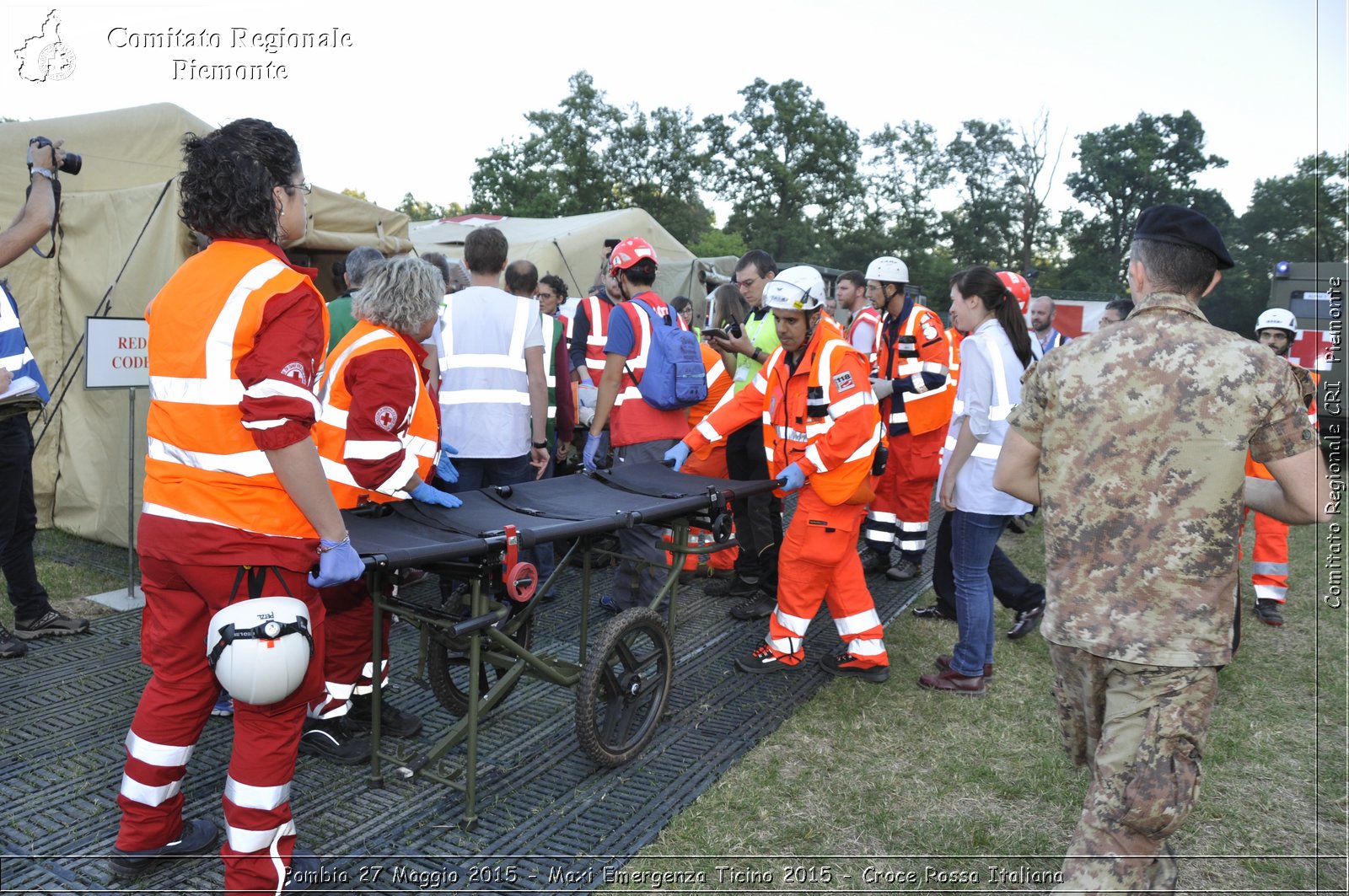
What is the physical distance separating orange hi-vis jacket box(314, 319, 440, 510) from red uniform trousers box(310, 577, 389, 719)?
1.25 ft

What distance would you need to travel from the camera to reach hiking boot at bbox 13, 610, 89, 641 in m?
4.47

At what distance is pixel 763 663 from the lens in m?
4.55

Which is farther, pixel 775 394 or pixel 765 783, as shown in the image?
pixel 775 394

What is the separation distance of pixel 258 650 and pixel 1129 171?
164ft

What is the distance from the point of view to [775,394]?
4445 mm

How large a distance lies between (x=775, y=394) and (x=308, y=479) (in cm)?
257

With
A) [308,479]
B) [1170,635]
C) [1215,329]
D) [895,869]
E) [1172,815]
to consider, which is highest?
[1215,329]

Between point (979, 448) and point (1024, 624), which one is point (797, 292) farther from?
point (1024, 624)

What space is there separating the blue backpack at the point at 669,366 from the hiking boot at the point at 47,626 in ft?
10.3

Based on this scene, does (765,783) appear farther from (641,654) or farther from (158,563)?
(158,563)

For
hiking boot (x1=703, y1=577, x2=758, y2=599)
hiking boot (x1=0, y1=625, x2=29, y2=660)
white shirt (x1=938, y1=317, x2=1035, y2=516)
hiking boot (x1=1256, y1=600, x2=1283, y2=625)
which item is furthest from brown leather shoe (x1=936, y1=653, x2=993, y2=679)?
hiking boot (x1=0, y1=625, x2=29, y2=660)

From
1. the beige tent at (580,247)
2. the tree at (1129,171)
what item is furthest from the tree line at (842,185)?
the beige tent at (580,247)

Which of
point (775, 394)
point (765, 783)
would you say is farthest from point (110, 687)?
point (775, 394)

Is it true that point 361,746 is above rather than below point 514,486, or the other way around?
below
